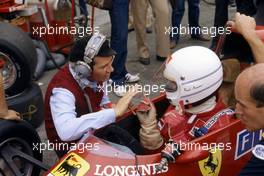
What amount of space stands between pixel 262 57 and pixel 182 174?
35.6 inches

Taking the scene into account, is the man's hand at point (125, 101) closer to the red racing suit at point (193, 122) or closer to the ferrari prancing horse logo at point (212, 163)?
the red racing suit at point (193, 122)

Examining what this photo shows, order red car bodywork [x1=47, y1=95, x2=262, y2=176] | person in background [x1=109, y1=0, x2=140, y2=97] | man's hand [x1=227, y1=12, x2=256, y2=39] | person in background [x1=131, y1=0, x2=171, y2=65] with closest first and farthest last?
red car bodywork [x1=47, y1=95, x2=262, y2=176] → man's hand [x1=227, y1=12, x2=256, y2=39] → person in background [x1=109, y1=0, x2=140, y2=97] → person in background [x1=131, y1=0, x2=171, y2=65]

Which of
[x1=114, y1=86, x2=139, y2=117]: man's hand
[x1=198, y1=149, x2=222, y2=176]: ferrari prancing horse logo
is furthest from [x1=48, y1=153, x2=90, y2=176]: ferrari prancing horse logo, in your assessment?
[x1=198, y1=149, x2=222, y2=176]: ferrari prancing horse logo

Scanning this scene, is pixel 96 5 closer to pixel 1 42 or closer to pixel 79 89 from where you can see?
pixel 1 42

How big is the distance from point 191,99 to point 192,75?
0.14m

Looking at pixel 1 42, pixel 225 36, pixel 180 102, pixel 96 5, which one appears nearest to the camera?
pixel 180 102

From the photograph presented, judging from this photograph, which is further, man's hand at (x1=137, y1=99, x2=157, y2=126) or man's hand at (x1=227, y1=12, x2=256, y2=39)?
man's hand at (x1=227, y1=12, x2=256, y2=39)

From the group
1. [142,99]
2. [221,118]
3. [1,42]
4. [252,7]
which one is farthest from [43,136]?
[252,7]

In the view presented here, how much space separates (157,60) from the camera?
6.25 metres

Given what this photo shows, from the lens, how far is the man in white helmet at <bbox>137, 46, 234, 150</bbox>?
2996 mm

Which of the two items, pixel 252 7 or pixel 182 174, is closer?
pixel 182 174

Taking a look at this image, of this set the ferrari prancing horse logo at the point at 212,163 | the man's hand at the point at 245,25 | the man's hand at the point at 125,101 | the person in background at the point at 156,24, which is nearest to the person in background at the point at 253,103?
the ferrari prancing horse logo at the point at 212,163

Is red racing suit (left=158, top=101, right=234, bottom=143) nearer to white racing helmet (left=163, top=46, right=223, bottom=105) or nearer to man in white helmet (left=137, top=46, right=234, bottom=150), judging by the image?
man in white helmet (left=137, top=46, right=234, bottom=150)

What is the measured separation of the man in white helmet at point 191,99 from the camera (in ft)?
9.83
